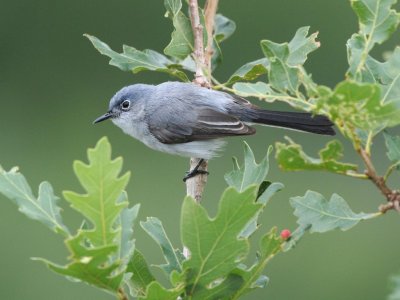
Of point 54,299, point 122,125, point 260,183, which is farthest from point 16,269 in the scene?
point 260,183

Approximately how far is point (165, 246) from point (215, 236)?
334mm

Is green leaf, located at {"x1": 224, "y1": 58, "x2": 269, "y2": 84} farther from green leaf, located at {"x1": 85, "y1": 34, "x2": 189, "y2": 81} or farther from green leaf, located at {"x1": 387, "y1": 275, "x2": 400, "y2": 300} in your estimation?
green leaf, located at {"x1": 387, "y1": 275, "x2": 400, "y2": 300}

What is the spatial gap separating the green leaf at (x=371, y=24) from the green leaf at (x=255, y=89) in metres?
0.21

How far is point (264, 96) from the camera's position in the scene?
2.11m

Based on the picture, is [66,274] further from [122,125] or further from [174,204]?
[174,204]

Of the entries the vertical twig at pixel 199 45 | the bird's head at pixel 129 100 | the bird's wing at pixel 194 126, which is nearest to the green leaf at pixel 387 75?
the vertical twig at pixel 199 45

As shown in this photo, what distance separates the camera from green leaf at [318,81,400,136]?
1.80 m

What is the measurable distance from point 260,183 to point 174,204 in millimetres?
6456

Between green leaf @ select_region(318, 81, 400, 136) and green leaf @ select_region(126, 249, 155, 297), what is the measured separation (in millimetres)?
631

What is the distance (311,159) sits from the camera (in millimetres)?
1979

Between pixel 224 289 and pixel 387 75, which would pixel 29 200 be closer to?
pixel 224 289

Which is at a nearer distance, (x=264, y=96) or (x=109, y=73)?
(x=264, y=96)

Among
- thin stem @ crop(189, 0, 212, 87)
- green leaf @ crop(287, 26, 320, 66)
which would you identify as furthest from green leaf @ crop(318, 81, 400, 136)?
thin stem @ crop(189, 0, 212, 87)

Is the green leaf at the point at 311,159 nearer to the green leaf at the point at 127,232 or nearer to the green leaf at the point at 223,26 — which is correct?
the green leaf at the point at 127,232
